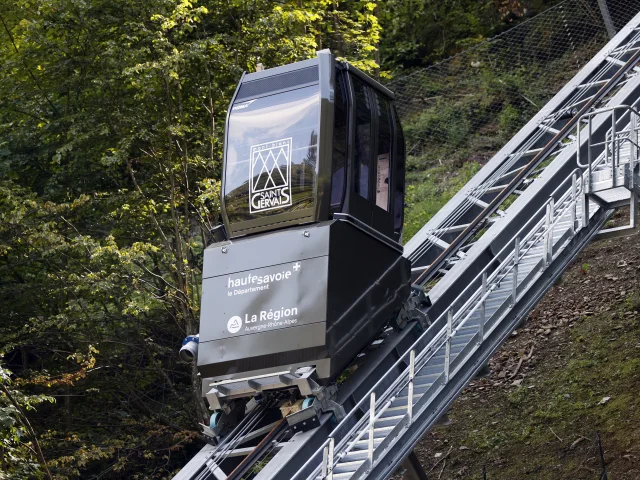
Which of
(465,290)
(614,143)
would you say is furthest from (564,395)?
(614,143)

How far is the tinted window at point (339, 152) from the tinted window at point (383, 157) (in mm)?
582

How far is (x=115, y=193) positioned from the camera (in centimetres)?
1734

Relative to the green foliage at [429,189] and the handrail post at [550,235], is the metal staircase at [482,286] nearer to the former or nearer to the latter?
the handrail post at [550,235]

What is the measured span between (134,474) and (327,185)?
8543 millimetres

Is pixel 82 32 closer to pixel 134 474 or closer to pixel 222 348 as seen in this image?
pixel 134 474

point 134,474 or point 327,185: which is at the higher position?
point 327,185

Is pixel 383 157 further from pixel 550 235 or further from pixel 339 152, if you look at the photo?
pixel 550 235

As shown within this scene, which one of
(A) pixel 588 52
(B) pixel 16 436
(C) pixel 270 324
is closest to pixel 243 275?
(C) pixel 270 324

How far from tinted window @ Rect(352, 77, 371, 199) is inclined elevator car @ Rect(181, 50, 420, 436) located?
0.01 meters

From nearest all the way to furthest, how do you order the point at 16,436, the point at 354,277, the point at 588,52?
the point at 354,277, the point at 16,436, the point at 588,52

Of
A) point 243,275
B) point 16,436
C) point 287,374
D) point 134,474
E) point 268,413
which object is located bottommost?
point 134,474

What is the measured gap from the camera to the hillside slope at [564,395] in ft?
46.0

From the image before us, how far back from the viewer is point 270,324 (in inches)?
376

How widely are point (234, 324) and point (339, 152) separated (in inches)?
79.6
